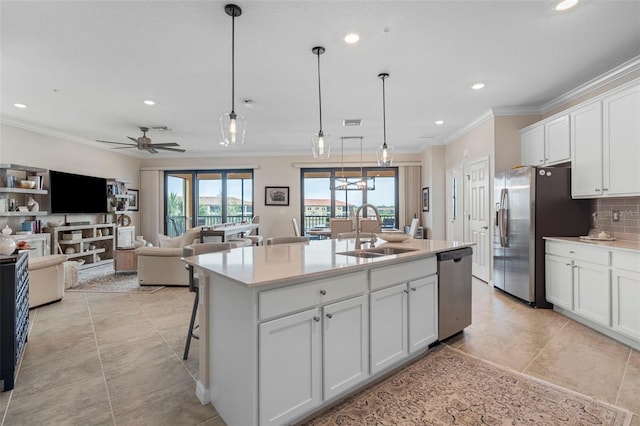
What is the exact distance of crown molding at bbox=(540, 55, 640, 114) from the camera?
10.4 feet

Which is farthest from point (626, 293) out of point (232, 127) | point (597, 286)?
point (232, 127)

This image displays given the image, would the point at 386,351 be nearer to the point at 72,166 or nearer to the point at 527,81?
the point at 527,81

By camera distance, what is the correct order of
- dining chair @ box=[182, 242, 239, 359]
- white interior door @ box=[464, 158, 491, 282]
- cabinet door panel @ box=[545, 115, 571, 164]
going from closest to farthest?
dining chair @ box=[182, 242, 239, 359]
cabinet door panel @ box=[545, 115, 571, 164]
white interior door @ box=[464, 158, 491, 282]

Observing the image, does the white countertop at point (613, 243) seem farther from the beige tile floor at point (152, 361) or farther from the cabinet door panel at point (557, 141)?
the cabinet door panel at point (557, 141)

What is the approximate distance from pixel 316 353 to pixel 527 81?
12.7 ft

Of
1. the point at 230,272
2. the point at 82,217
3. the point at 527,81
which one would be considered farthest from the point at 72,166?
the point at 527,81

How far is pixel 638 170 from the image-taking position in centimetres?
289

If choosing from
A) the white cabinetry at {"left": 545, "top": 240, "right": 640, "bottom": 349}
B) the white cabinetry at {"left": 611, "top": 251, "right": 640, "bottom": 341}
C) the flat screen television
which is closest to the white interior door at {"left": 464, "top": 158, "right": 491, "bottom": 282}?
the white cabinetry at {"left": 545, "top": 240, "right": 640, "bottom": 349}

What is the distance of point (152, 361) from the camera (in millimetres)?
2496

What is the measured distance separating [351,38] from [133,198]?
7.56 m

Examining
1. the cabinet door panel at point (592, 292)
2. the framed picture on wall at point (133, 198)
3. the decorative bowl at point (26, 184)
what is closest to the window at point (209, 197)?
the framed picture on wall at point (133, 198)

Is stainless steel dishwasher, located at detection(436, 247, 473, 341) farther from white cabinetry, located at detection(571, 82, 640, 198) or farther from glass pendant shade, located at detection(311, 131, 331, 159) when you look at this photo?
white cabinetry, located at detection(571, 82, 640, 198)

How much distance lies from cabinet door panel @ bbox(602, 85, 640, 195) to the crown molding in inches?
15.3

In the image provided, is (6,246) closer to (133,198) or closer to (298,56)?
(298,56)
